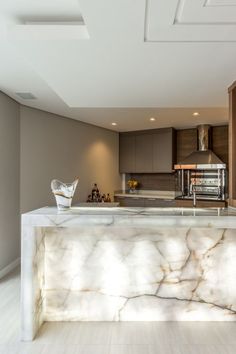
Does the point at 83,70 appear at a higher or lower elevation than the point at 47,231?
higher

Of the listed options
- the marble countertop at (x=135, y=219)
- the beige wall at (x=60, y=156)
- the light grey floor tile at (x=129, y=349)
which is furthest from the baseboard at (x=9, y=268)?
the light grey floor tile at (x=129, y=349)

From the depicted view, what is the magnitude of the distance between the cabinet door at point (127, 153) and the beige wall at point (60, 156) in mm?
223

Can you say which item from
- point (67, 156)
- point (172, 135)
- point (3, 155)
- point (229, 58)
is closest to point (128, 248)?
point (229, 58)

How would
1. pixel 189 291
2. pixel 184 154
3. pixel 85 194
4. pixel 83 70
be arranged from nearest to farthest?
pixel 83 70, pixel 189 291, pixel 85 194, pixel 184 154

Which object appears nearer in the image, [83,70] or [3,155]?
[83,70]


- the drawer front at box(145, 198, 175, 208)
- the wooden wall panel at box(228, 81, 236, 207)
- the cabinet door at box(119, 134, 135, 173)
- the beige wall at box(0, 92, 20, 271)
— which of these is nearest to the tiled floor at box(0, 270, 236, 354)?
the wooden wall panel at box(228, 81, 236, 207)

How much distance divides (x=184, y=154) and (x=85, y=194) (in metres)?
2.37

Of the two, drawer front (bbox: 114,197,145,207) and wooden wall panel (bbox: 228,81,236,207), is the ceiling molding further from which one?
drawer front (bbox: 114,197,145,207)

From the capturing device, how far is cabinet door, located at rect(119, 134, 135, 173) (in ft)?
21.0

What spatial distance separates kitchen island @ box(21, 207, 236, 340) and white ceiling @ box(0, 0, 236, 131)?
4.04 ft

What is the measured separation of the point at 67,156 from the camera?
16.6 ft

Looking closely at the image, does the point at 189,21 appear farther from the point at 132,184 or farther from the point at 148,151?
the point at 132,184

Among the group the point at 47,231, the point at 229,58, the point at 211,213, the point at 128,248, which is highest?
the point at 229,58

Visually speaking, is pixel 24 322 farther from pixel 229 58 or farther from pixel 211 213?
pixel 229 58
